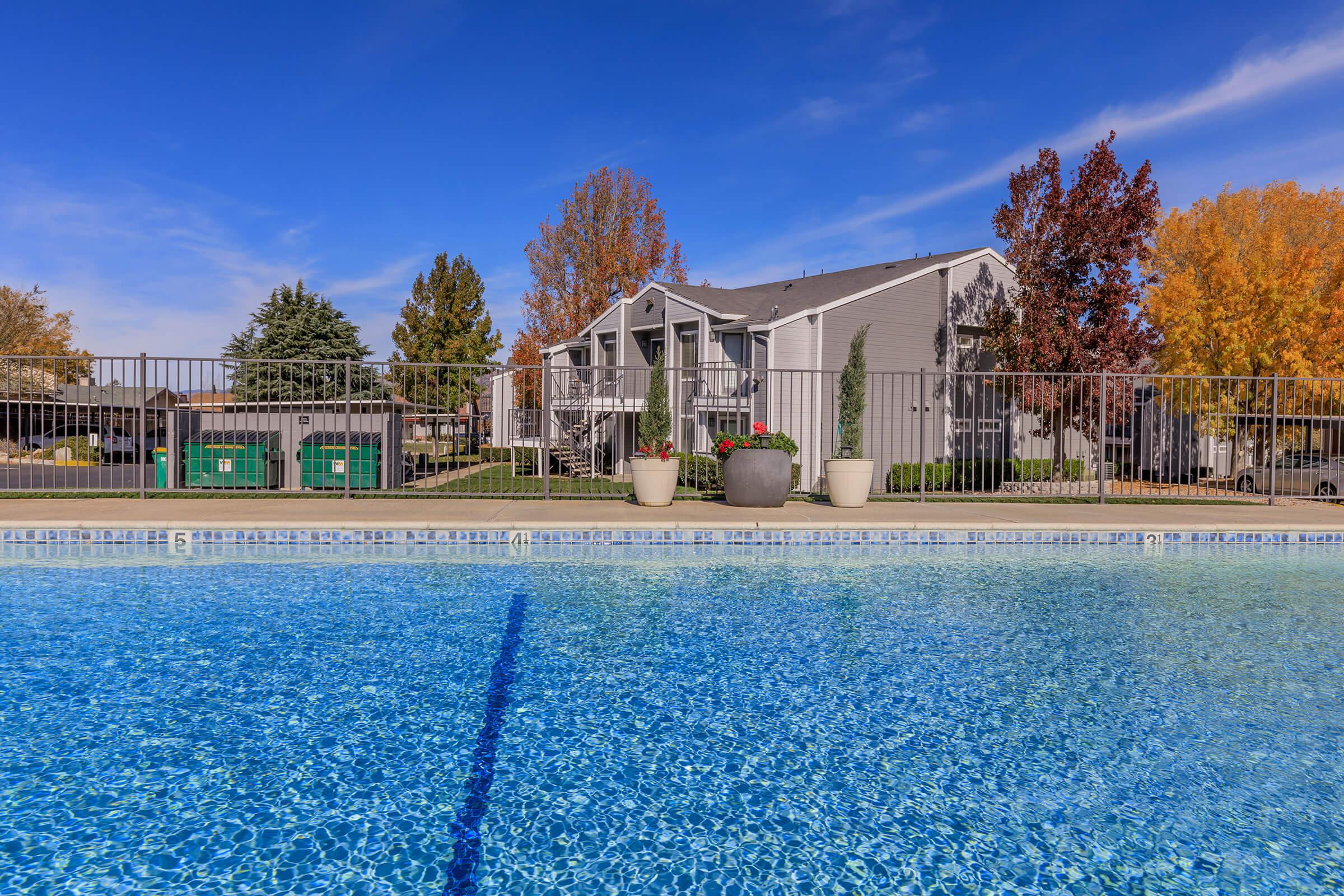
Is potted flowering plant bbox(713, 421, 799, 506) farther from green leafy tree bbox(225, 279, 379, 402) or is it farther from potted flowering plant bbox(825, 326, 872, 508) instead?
green leafy tree bbox(225, 279, 379, 402)

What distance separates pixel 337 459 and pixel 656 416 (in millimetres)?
8413

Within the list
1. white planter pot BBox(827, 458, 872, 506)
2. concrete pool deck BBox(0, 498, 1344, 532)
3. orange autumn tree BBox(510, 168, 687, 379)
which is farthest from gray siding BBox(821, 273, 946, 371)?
orange autumn tree BBox(510, 168, 687, 379)

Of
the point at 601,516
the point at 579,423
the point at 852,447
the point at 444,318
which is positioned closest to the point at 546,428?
the point at 601,516

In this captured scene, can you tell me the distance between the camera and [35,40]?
1469 centimetres

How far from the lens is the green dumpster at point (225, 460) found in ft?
52.2

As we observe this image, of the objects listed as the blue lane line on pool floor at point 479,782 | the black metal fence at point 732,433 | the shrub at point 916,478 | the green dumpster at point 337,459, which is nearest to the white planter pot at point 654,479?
the black metal fence at point 732,433

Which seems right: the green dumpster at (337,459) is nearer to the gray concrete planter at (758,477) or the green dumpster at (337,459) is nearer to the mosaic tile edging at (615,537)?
the mosaic tile edging at (615,537)

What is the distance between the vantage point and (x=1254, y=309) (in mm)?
21719

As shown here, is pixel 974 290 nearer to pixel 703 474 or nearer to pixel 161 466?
pixel 703 474

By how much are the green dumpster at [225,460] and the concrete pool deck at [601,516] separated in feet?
13.9

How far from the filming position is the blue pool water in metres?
2.66

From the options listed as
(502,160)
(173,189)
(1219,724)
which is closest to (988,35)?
(502,160)

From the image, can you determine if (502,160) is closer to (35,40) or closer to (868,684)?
(35,40)

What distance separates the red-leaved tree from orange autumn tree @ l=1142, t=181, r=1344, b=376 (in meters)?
2.96
